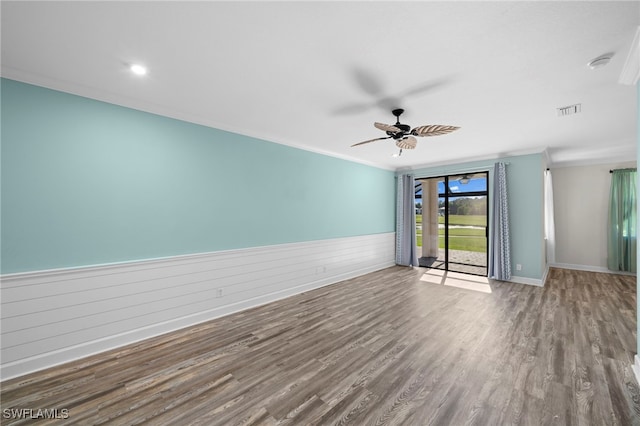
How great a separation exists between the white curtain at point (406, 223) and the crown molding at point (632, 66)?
419cm

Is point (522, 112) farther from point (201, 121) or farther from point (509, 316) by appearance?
point (201, 121)

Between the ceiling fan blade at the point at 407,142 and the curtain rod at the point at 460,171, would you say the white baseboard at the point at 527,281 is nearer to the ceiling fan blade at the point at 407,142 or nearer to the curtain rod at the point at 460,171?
the curtain rod at the point at 460,171

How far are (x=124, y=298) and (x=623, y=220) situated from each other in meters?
9.12

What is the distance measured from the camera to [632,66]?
1.89 metres

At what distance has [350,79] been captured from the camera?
7.20ft

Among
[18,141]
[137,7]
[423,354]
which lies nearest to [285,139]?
[137,7]

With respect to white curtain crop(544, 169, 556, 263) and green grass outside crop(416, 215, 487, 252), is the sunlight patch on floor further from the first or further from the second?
white curtain crop(544, 169, 556, 263)

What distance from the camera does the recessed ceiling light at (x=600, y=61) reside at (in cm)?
182

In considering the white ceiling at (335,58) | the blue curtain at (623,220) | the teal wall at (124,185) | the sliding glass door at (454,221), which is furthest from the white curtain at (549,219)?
the teal wall at (124,185)

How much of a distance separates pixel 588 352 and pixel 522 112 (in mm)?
2628

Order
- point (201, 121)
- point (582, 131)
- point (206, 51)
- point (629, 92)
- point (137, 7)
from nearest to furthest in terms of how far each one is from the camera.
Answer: point (137, 7), point (206, 51), point (629, 92), point (201, 121), point (582, 131)

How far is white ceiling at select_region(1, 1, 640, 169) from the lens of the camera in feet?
4.83

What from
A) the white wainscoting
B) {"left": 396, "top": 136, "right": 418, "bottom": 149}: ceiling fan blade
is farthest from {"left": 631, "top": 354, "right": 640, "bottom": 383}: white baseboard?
the white wainscoting

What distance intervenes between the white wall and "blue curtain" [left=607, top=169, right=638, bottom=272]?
0.16 m
